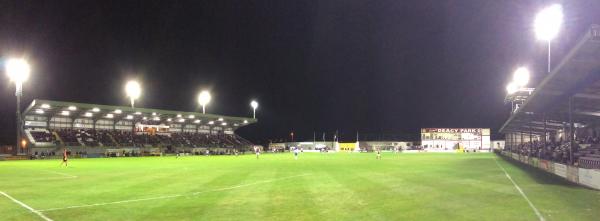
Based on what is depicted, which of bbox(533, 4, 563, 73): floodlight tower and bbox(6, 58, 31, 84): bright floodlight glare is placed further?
bbox(6, 58, 31, 84): bright floodlight glare

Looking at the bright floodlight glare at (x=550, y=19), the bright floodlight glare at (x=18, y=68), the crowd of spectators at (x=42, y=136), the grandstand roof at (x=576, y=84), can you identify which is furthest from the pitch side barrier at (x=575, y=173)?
the crowd of spectators at (x=42, y=136)

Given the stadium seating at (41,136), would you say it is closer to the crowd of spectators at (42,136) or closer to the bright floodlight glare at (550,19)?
the crowd of spectators at (42,136)

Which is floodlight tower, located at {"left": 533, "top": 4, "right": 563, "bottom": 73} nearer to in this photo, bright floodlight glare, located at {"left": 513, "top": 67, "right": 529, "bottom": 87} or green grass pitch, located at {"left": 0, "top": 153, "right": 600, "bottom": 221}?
green grass pitch, located at {"left": 0, "top": 153, "right": 600, "bottom": 221}

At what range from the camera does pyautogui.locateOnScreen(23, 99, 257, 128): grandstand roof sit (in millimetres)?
71856

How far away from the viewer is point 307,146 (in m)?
139

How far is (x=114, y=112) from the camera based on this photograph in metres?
83.9

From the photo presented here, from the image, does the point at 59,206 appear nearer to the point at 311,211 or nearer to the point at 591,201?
the point at 311,211

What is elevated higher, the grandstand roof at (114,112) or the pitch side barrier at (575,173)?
the grandstand roof at (114,112)

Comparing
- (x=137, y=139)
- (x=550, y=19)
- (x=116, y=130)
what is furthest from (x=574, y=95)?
(x=116, y=130)

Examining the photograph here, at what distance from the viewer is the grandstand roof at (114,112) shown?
236 ft

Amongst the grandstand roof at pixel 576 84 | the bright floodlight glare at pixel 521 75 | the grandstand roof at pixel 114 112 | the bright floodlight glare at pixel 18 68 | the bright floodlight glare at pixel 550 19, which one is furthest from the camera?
the grandstand roof at pixel 114 112

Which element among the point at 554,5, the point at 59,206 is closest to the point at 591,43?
the point at 59,206

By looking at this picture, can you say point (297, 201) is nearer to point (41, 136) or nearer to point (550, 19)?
point (550, 19)

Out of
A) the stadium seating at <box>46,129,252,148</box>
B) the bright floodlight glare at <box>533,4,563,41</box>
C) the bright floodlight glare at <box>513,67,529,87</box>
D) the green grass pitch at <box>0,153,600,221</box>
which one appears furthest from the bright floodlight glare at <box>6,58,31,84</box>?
the bright floodlight glare at <box>513,67,529,87</box>
